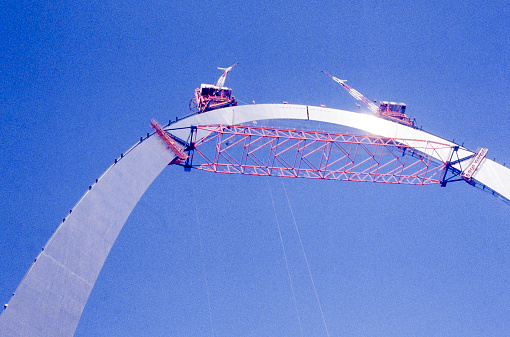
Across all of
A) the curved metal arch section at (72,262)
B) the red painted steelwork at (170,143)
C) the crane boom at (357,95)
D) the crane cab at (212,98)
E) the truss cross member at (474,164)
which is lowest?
the curved metal arch section at (72,262)

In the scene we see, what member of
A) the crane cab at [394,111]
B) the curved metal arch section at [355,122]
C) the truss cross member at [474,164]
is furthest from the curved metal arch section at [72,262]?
the crane cab at [394,111]

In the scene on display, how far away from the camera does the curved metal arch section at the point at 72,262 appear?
3481 cm

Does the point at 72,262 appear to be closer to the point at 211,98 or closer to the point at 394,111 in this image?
the point at 211,98

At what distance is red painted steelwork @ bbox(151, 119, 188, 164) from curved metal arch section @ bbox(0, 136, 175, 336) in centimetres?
637

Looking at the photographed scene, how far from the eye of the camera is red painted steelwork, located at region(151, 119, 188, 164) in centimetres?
5278

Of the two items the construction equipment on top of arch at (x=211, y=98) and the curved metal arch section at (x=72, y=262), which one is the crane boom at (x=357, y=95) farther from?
the curved metal arch section at (x=72, y=262)

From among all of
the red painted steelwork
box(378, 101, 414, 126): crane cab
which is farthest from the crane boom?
the red painted steelwork

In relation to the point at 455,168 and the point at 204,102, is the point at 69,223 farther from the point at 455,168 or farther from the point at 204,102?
the point at 455,168

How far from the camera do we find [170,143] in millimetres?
54438

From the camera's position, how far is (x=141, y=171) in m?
48.6

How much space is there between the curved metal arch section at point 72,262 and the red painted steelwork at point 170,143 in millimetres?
6368

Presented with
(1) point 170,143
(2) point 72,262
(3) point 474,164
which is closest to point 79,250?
(2) point 72,262

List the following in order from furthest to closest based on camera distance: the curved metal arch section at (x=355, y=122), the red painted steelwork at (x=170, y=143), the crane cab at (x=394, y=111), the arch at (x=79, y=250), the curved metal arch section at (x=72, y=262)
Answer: the crane cab at (x=394, y=111) → the curved metal arch section at (x=355, y=122) → the red painted steelwork at (x=170, y=143) → the arch at (x=79, y=250) → the curved metal arch section at (x=72, y=262)

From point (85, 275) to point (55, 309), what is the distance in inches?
133
